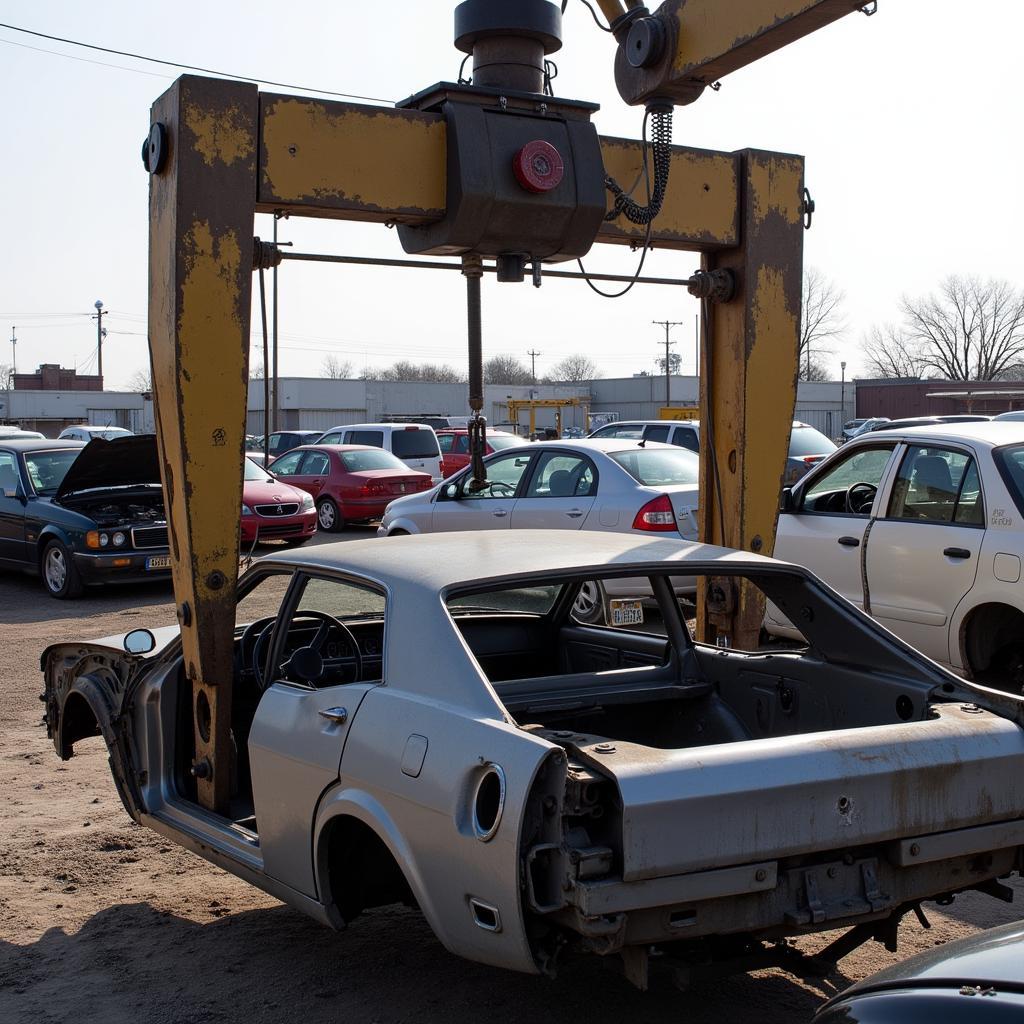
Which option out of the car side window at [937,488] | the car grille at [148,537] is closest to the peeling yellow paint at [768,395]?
the car side window at [937,488]

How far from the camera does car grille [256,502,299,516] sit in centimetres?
1620

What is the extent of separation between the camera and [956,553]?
7.31 m

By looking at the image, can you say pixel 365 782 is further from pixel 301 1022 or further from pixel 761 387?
pixel 761 387

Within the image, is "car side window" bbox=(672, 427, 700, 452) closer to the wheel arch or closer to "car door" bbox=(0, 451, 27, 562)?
"car door" bbox=(0, 451, 27, 562)

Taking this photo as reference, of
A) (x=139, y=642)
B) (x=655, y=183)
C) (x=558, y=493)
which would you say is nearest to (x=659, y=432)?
(x=558, y=493)

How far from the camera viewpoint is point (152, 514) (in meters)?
13.5

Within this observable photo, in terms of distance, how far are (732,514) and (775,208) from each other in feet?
4.91

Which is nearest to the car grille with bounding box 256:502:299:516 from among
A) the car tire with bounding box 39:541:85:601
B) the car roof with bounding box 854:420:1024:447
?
the car tire with bounding box 39:541:85:601

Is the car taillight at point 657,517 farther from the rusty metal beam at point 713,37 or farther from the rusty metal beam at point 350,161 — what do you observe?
→ the rusty metal beam at point 350,161

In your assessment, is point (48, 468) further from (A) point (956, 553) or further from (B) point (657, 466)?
(A) point (956, 553)

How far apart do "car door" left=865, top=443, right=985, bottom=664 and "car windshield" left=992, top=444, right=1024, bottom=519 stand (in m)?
0.15

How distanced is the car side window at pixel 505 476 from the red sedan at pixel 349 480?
7.30 metres

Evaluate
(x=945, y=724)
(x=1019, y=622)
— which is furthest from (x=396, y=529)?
(x=945, y=724)

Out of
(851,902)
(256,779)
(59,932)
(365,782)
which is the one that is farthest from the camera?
(59,932)
